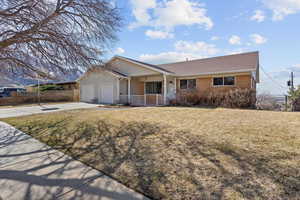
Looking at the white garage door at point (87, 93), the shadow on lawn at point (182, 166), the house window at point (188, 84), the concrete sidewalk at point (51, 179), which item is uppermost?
the house window at point (188, 84)

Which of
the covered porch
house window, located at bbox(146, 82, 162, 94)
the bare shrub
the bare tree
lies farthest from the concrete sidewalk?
house window, located at bbox(146, 82, 162, 94)

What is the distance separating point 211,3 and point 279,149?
9.04 metres

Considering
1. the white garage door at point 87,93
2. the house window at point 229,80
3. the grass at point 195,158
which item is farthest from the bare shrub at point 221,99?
the white garage door at point 87,93

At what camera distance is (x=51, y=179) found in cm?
279

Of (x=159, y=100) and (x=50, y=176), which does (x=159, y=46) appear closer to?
(x=159, y=100)

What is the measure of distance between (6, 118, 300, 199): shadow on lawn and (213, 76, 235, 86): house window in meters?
11.0

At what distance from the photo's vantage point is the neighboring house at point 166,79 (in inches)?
557

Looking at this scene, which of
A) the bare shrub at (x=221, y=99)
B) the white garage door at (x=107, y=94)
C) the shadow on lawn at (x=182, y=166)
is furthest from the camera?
the white garage door at (x=107, y=94)

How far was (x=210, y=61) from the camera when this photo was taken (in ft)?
57.8

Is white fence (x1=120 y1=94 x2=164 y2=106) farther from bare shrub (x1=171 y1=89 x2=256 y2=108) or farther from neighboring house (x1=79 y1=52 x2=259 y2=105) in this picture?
bare shrub (x1=171 y1=89 x2=256 y2=108)

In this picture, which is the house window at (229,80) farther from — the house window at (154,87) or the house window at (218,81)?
the house window at (154,87)

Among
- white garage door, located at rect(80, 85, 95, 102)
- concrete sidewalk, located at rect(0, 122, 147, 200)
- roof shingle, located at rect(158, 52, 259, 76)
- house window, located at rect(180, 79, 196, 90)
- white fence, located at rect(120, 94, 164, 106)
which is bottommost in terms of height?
concrete sidewalk, located at rect(0, 122, 147, 200)

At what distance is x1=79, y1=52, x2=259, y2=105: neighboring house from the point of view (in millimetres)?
14156

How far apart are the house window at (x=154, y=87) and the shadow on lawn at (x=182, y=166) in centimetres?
1270
